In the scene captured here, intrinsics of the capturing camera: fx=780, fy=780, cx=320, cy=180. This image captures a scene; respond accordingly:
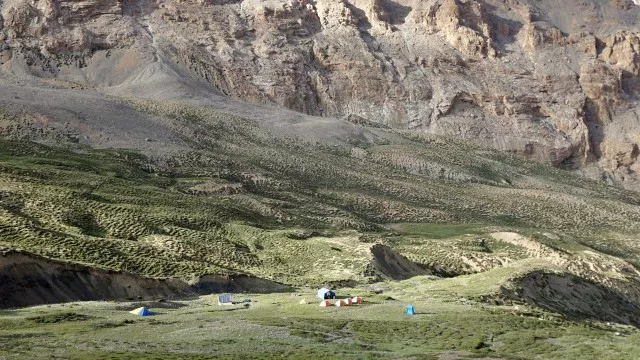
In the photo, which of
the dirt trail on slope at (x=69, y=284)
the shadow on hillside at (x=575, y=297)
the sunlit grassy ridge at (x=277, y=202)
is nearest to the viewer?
the dirt trail on slope at (x=69, y=284)

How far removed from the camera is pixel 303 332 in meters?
33.9

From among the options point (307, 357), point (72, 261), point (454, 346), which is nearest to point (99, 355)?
point (307, 357)

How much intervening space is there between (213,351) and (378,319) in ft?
41.1

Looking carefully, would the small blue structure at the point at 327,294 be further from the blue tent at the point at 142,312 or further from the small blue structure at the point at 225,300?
the blue tent at the point at 142,312

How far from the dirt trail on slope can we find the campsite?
12.4ft

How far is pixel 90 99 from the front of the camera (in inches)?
6117

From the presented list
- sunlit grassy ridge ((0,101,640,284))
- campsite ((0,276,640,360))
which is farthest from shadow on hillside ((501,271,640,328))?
sunlit grassy ridge ((0,101,640,284))

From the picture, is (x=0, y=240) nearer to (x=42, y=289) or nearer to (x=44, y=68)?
(x=42, y=289)

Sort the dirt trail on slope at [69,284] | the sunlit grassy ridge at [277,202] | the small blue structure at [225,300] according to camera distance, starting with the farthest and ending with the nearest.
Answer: the sunlit grassy ridge at [277,202], the small blue structure at [225,300], the dirt trail on slope at [69,284]

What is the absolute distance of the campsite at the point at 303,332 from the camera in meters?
29.3

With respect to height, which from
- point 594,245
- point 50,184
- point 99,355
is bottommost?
point 594,245

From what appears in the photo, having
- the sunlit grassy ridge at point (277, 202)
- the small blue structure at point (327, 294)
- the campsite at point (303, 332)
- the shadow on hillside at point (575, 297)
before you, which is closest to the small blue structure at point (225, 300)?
the campsite at point (303, 332)

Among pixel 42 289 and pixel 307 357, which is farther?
pixel 42 289

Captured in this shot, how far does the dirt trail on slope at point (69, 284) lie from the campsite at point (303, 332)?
3.79 metres
